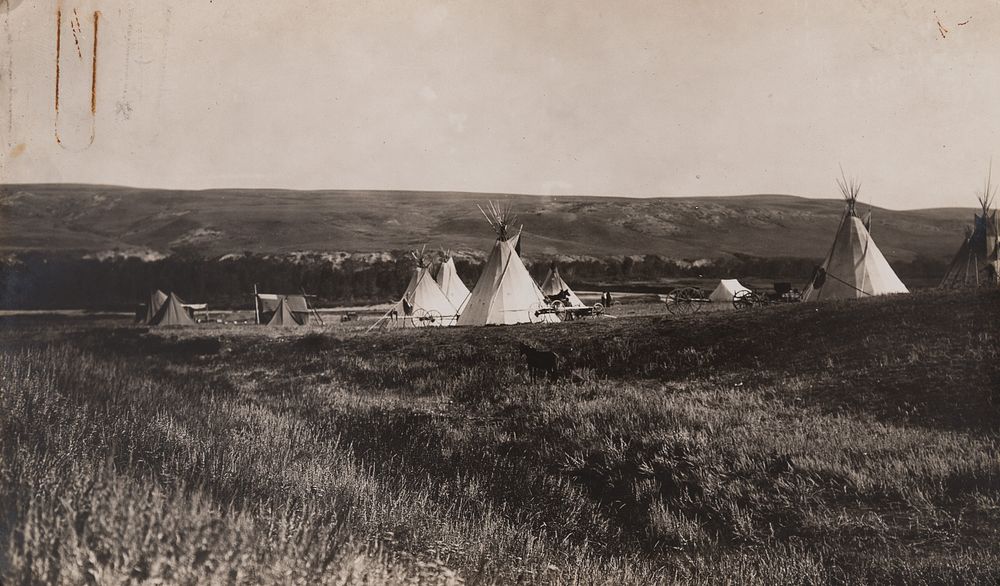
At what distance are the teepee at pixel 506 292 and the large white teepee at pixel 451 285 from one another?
5.91 ft

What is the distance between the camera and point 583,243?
14.7 feet

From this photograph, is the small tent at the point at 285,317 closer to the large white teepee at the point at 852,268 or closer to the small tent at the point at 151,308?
the small tent at the point at 151,308

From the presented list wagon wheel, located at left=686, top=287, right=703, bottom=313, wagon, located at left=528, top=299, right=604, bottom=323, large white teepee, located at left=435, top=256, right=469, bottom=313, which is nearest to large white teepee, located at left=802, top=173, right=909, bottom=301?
wagon wheel, located at left=686, top=287, right=703, bottom=313

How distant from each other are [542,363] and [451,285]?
469cm

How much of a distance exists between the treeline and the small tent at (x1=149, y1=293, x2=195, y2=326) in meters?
0.06

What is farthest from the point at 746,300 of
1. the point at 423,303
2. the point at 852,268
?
the point at 423,303

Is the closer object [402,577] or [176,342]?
[402,577]

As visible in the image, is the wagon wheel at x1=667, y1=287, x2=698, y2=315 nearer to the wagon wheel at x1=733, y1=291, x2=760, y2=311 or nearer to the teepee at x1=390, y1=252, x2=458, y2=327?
the wagon wheel at x1=733, y1=291, x2=760, y2=311

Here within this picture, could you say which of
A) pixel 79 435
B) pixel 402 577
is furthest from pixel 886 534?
pixel 79 435

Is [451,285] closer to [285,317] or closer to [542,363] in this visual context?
[285,317]

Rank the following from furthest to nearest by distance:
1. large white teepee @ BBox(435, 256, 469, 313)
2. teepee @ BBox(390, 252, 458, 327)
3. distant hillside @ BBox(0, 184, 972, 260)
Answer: large white teepee @ BBox(435, 256, 469, 313) < teepee @ BBox(390, 252, 458, 327) < distant hillside @ BBox(0, 184, 972, 260)

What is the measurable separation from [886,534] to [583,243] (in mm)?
2671

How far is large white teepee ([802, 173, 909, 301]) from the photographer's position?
3.43 metres

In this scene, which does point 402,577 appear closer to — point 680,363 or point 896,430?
point 680,363
